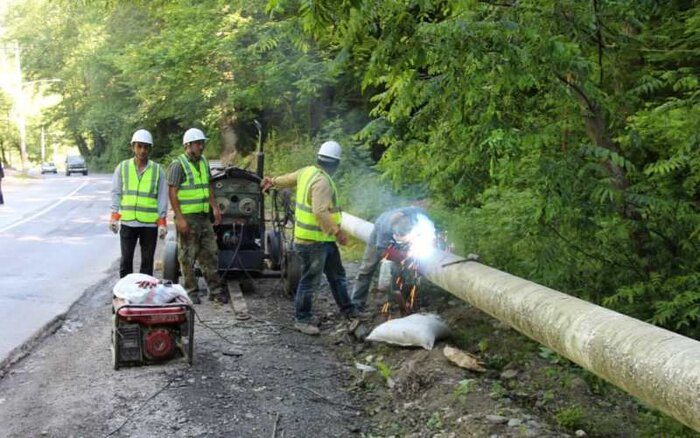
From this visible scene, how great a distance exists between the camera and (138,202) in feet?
23.6

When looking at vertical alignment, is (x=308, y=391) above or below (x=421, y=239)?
below

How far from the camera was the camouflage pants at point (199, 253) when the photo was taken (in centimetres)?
773

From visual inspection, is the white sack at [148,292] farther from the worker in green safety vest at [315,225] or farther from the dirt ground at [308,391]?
the worker in green safety vest at [315,225]

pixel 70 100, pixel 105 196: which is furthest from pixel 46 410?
pixel 70 100

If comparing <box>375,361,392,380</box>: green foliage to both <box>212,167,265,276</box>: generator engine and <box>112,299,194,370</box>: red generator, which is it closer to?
<box>112,299,194,370</box>: red generator

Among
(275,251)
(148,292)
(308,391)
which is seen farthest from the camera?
(275,251)

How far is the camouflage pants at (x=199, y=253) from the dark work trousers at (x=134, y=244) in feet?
1.39

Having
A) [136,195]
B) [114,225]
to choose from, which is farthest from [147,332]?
[136,195]

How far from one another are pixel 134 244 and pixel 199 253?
32.1 inches

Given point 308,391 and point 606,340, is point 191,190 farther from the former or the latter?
point 606,340

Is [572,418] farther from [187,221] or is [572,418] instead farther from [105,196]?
[105,196]

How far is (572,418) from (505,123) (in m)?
2.14

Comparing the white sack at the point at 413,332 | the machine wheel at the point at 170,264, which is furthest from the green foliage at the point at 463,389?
the machine wheel at the point at 170,264

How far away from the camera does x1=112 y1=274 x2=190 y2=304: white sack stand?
5.57 metres
